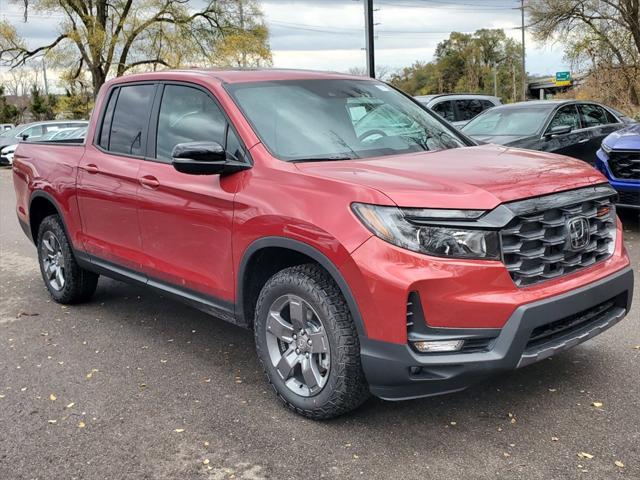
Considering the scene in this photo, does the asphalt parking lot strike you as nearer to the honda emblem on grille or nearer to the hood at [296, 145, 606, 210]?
the honda emblem on grille

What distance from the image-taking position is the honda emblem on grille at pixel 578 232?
3.42 meters

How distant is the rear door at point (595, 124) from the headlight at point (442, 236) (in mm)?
8026

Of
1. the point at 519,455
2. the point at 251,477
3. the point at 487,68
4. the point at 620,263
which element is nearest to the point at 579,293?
the point at 620,263

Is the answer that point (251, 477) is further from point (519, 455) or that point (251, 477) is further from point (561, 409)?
point (561, 409)

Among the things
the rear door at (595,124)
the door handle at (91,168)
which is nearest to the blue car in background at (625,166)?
the rear door at (595,124)

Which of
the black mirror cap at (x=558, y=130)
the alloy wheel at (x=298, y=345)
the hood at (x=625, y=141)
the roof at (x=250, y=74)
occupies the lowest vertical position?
the alloy wheel at (x=298, y=345)

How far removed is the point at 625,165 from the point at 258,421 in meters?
5.90

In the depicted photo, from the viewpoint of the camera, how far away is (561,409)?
12.1ft

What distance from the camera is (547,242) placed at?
331 cm

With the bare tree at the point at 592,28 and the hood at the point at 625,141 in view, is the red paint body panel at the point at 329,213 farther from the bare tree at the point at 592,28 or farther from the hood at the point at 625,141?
the bare tree at the point at 592,28

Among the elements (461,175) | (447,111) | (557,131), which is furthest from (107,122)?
(447,111)

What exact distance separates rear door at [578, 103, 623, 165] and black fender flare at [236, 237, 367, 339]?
7.97 meters

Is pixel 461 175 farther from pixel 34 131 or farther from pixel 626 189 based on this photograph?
pixel 34 131

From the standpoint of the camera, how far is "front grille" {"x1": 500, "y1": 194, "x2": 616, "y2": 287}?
10.5 feet
